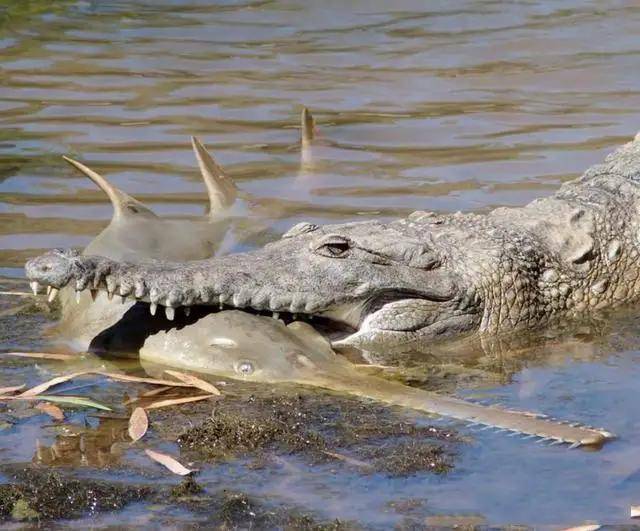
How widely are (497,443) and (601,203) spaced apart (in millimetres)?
2795

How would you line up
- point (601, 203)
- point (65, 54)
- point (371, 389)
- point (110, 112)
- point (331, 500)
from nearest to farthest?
1. point (331, 500)
2. point (371, 389)
3. point (601, 203)
4. point (110, 112)
5. point (65, 54)

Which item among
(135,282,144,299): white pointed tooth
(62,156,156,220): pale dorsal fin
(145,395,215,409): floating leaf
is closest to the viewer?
(145,395,215,409): floating leaf

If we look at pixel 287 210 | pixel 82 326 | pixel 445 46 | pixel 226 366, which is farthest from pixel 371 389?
pixel 445 46

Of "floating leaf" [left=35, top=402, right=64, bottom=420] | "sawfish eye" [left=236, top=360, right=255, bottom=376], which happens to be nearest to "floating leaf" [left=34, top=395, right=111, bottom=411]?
"floating leaf" [left=35, top=402, right=64, bottom=420]

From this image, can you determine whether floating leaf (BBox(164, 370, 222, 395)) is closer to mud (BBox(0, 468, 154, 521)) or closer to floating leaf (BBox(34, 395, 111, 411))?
floating leaf (BBox(34, 395, 111, 411))

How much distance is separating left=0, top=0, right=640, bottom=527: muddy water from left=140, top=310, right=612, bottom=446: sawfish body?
0.45 meters

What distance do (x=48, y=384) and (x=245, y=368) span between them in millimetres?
811

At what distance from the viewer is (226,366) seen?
5.68m

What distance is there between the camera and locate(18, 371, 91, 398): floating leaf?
212 inches

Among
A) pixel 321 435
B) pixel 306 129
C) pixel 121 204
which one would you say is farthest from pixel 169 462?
pixel 306 129

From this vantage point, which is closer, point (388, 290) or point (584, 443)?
point (584, 443)

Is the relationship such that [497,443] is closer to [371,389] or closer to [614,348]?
[371,389]

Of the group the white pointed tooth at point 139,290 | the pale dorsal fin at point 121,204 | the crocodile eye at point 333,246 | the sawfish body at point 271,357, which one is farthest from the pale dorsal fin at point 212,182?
the white pointed tooth at point 139,290

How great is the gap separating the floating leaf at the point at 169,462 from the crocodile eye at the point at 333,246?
183 cm
